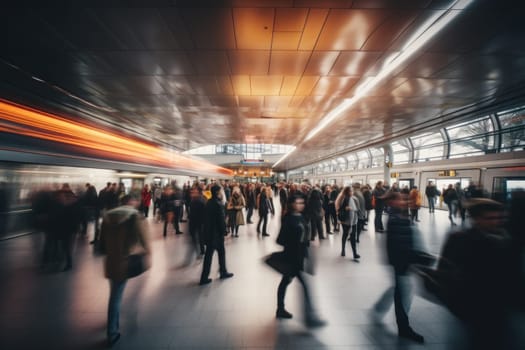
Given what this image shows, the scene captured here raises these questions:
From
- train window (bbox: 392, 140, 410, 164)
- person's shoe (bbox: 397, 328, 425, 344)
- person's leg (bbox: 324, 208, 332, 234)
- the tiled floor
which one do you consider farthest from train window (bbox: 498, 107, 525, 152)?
person's shoe (bbox: 397, 328, 425, 344)

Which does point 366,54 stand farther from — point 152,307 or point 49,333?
point 49,333

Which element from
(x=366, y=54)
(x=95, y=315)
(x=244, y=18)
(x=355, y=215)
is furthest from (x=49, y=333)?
(x=366, y=54)

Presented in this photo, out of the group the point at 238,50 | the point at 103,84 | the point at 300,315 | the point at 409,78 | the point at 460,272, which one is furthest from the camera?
the point at 103,84

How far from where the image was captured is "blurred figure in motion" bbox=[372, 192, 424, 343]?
101 inches

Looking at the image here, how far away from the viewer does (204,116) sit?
8523 mm

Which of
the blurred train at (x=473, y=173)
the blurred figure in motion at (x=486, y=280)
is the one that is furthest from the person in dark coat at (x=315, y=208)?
the blurred train at (x=473, y=173)

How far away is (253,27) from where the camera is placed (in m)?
3.58

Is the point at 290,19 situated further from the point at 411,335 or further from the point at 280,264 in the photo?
the point at 411,335

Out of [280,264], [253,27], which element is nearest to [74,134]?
[253,27]

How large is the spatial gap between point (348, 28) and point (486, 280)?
3.95 metres

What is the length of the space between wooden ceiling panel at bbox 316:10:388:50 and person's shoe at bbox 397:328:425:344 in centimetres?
458

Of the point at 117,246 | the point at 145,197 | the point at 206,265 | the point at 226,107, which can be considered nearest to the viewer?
the point at 117,246

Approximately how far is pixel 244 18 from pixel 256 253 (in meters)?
5.13

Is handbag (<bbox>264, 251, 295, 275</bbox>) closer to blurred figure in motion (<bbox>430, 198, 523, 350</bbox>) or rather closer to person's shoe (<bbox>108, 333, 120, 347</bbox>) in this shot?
blurred figure in motion (<bbox>430, 198, 523, 350</bbox>)
